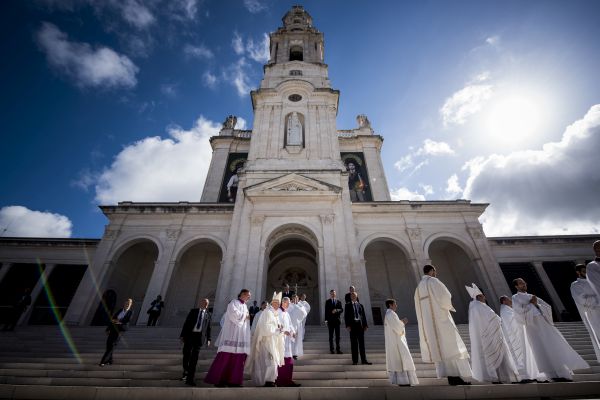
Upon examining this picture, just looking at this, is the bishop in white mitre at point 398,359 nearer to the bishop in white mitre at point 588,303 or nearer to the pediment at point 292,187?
the bishop in white mitre at point 588,303

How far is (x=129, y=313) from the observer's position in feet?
25.9

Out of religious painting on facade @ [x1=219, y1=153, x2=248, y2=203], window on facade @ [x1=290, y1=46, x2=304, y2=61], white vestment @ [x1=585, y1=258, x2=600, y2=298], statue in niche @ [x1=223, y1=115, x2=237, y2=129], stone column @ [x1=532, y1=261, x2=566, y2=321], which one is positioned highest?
window on facade @ [x1=290, y1=46, x2=304, y2=61]

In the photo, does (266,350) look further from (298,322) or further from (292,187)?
(292,187)

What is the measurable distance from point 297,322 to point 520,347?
5.36m

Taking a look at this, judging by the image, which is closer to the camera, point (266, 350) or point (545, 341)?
point (545, 341)

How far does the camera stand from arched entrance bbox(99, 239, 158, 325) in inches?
662

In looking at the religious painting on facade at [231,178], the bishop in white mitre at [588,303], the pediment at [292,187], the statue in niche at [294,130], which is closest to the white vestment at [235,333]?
the bishop in white mitre at [588,303]

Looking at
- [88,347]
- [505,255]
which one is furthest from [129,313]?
[505,255]

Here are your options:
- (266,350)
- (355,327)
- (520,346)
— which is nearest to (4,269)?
(266,350)

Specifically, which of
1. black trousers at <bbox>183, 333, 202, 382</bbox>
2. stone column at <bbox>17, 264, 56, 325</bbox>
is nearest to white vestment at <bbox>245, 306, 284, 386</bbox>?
black trousers at <bbox>183, 333, 202, 382</bbox>

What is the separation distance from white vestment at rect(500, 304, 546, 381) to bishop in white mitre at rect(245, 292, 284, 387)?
195 inches

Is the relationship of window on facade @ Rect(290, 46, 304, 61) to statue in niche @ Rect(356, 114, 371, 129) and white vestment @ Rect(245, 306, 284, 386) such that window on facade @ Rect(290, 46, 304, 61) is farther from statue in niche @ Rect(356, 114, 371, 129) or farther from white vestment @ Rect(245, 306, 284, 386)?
white vestment @ Rect(245, 306, 284, 386)

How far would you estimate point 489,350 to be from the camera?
17.0 feet

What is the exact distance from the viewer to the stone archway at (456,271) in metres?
16.7
